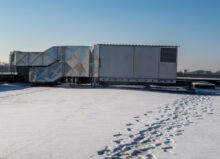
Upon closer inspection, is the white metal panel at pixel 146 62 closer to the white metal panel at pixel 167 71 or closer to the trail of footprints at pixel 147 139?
the white metal panel at pixel 167 71

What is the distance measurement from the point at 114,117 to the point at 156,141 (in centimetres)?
245

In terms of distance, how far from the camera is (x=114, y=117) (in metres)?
6.54

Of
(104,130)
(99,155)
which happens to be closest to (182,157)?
(99,155)

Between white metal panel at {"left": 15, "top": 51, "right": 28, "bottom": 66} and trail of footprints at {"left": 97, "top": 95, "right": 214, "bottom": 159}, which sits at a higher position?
white metal panel at {"left": 15, "top": 51, "right": 28, "bottom": 66}

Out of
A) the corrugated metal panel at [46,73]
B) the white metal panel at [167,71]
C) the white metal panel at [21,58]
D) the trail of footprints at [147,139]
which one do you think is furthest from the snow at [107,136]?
the white metal panel at [21,58]

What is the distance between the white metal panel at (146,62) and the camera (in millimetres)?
17078

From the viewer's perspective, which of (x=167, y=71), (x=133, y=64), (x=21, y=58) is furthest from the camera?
(x=21, y=58)

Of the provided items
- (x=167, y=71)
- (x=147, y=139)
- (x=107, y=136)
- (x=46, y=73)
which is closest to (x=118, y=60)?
(x=167, y=71)

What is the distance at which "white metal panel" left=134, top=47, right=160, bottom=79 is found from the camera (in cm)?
1708

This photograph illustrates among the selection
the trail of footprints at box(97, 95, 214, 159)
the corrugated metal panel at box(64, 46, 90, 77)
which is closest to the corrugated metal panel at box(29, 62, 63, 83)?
the corrugated metal panel at box(64, 46, 90, 77)

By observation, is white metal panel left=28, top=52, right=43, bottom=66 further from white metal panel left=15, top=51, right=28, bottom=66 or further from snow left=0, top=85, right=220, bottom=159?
snow left=0, top=85, right=220, bottom=159

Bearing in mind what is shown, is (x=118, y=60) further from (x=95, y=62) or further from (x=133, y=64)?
(x=95, y=62)

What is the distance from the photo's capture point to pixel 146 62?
1716 cm

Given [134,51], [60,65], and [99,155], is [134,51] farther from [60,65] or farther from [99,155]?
[99,155]
